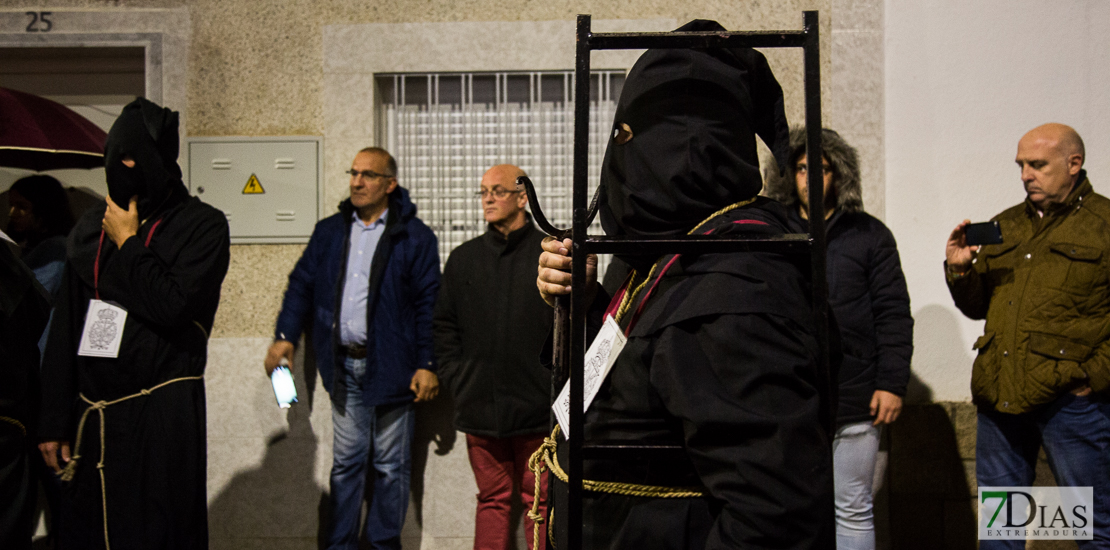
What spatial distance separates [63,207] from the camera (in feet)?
17.5

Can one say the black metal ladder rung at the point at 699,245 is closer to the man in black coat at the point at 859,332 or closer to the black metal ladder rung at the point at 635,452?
the black metal ladder rung at the point at 635,452

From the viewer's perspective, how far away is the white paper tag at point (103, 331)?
3.40 metres

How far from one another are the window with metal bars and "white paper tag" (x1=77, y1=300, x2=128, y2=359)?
2.20m

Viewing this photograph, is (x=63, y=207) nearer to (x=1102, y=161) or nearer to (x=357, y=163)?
(x=357, y=163)

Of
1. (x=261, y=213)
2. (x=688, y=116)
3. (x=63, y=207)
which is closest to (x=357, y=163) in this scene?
(x=261, y=213)

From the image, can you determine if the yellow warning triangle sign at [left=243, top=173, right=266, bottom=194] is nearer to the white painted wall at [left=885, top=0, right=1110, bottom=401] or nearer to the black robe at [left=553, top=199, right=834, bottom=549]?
the white painted wall at [left=885, top=0, right=1110, bottom=401]

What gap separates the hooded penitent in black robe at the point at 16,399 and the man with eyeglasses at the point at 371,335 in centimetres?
190

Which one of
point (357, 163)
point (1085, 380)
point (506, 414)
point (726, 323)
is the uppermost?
point (357, 163)

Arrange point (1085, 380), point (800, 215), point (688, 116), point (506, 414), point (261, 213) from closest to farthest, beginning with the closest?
point (688, 116) < point (1085, 380) < point (800, 215) < point (506, 414) < point (261, 213)

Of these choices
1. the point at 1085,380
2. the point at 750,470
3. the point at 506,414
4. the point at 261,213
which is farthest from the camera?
the point at 261,213

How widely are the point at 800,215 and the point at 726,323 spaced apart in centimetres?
282

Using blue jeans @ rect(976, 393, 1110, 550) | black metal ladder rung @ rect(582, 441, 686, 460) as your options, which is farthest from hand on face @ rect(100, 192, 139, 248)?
blue jeans @ rect(976, 393, 1110, 550)

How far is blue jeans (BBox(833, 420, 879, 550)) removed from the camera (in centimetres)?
396

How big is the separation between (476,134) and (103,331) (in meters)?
2.60
